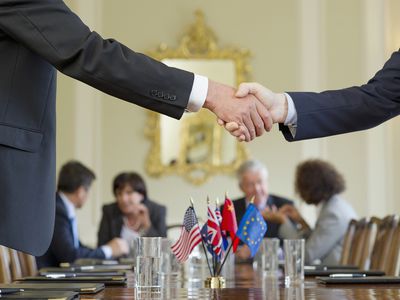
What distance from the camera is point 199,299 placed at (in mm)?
2422

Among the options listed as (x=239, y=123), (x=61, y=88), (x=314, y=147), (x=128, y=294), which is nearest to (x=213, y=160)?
(x=314, y=147)

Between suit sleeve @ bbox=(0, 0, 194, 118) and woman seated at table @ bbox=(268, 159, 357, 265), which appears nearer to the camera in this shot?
suit sleeve @ bbox=(0, 0, 194, 118)

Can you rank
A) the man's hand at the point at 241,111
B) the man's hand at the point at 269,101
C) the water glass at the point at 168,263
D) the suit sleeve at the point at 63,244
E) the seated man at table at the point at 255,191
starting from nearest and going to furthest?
the man's hand at the point at 241,111, the man's hand at the point at 269,101, the water glass at the point at 168,263, the suit sleeve at the point at 63,244, the seated man at table at the point at 255,191

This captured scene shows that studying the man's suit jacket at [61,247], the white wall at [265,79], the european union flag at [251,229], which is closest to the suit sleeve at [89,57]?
the european union flag at [251,229]

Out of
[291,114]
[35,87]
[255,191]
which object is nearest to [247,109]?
[291,114]

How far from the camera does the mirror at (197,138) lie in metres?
8.60

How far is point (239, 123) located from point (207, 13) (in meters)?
5.59

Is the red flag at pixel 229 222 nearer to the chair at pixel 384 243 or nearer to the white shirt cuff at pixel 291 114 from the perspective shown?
the white shirt cuff at pixel 291 114

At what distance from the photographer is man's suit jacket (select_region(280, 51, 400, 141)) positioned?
11.1 feet

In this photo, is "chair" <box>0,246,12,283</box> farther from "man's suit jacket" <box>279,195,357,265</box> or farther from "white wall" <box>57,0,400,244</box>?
"white wall" <box>57,0,400,244</box>

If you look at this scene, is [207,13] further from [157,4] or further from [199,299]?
[199,299]

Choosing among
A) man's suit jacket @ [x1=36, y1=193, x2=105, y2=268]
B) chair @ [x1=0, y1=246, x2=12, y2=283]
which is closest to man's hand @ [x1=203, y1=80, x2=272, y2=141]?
chair @ [x1=0, y1=246, x2=12, y2=283]

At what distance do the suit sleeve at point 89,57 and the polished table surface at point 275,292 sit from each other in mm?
574

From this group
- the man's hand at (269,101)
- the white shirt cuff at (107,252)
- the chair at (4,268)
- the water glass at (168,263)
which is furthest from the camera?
the white shirt cuff at (107,252)
